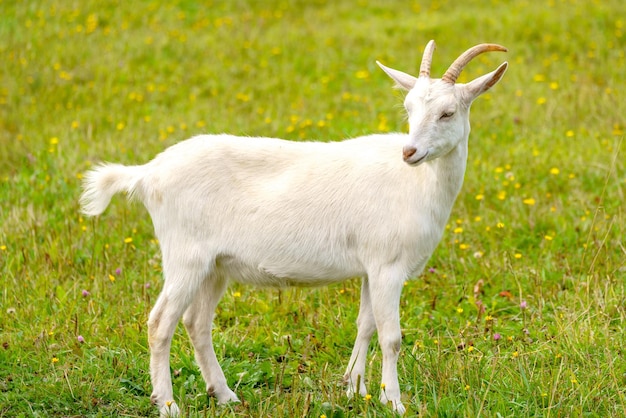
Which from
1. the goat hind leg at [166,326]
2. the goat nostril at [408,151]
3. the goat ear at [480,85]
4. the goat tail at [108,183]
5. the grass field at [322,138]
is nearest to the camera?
the goat nostril at [408,151]

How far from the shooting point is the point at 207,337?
4.79 m

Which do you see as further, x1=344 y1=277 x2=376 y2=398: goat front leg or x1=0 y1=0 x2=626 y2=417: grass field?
x1=344 y1=277 x2=376 y2=398: goat front leg

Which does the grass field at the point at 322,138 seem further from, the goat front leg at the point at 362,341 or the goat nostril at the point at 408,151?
the goat nostril at the point at 408,151

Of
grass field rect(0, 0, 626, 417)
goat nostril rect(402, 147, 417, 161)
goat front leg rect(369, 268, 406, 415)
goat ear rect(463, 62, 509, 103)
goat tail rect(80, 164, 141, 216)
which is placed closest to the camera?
goat nostril rect(402, 147, 417, 161)

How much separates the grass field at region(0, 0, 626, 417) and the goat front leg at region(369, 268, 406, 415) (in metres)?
0.14

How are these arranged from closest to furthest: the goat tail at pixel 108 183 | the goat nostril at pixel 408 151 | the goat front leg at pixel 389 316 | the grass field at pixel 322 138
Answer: the goat nostril at pixel 408 151, the goat front leg at pixel 389 316, the grass field at pixel 322 138, the goat tail at pixel 108 183

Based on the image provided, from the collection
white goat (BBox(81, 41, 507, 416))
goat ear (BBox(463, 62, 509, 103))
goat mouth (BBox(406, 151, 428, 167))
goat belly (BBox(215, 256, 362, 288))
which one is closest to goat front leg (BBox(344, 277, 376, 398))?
white goat (BBox(81, 41, 507, 416))

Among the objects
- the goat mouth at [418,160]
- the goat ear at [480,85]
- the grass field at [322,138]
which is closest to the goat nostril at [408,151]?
the goat mouth at [418,160]

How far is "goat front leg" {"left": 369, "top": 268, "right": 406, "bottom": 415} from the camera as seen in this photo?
442 centimetres

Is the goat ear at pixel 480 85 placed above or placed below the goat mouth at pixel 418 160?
above

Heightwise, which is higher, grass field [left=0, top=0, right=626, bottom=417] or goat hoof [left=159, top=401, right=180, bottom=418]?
grass field [left=0, top=0, right=626, bottom=417]

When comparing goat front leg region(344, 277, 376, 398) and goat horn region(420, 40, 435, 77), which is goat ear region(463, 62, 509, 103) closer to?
goat horn region(420, 40, 435, 77)

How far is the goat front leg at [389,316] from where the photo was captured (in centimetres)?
442

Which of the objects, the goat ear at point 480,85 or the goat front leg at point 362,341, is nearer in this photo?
the goat ear at point 480,85
